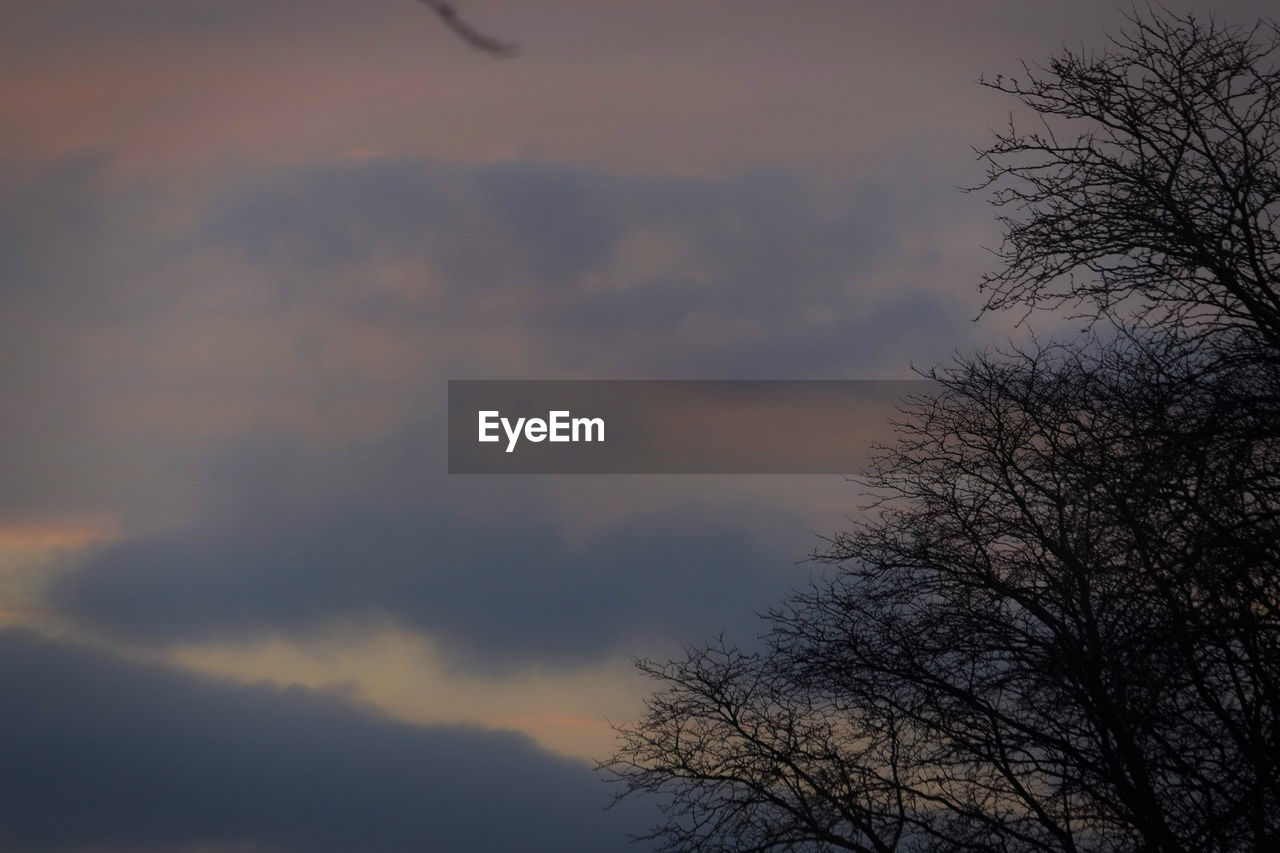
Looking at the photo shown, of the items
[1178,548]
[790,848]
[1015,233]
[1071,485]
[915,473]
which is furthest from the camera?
[915,473]

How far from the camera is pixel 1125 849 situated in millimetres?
12000

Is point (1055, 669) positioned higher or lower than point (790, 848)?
higher

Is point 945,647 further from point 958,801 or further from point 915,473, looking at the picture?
point 915,473

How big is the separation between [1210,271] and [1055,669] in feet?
11.5

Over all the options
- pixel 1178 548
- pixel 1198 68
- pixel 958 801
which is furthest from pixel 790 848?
pixel 1198 68

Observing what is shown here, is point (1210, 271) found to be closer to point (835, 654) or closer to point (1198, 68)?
point (1198, 68)

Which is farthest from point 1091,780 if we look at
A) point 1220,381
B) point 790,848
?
point 1220,381

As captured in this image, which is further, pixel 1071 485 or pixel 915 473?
pixel 915 473

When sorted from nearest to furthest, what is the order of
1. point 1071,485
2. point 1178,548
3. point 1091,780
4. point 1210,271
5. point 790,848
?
point 1178,548
point 1210,271
point 1091,780
point 1071,485
point 790,848

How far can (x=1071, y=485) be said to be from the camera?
13.2m

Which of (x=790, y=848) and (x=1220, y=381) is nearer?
(x=1220, y=381)

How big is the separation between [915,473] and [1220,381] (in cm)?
567

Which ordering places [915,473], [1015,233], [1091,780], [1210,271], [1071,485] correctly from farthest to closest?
[915,473] → [1071,485] → [1091,780] → [1015,233] → [1210,271]

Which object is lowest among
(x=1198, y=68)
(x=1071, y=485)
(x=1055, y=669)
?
(x=1055, y=669)
